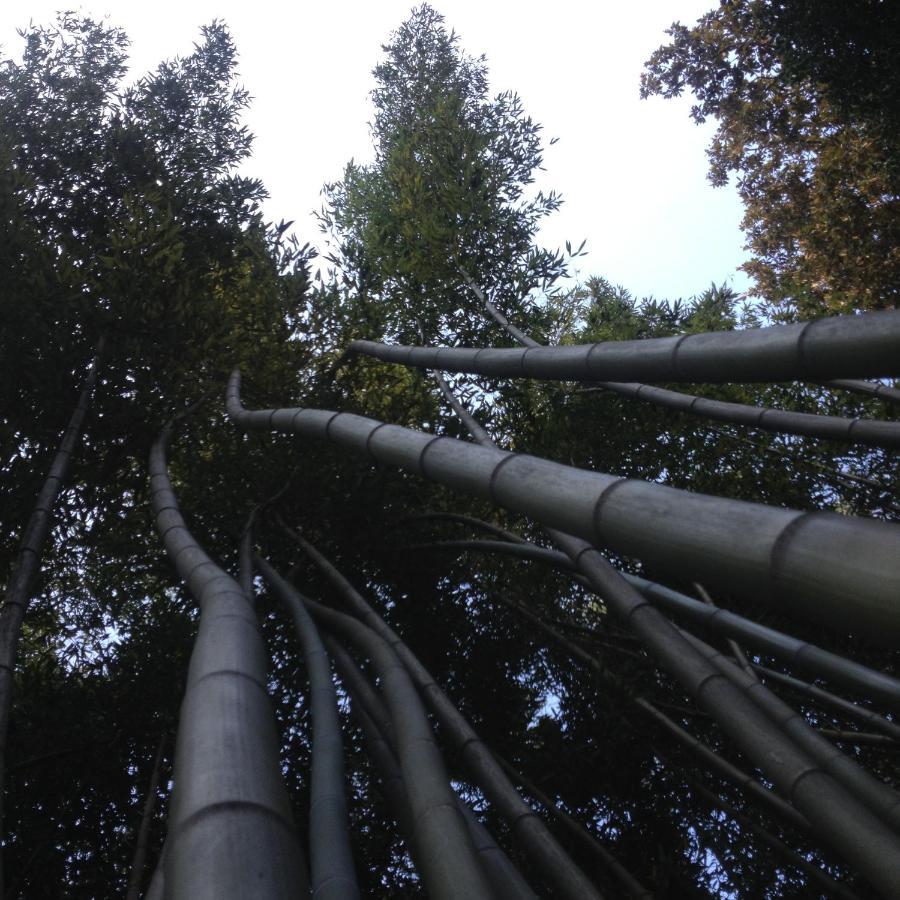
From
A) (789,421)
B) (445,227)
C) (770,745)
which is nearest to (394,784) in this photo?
(770,745)

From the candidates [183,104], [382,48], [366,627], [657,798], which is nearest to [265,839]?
[366,627]

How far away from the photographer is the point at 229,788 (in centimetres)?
137

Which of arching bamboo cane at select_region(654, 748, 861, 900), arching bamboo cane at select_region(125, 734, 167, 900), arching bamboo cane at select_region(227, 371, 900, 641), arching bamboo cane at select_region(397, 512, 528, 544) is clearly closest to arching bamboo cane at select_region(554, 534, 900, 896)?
arching bamboo cane at select_region(227, 371, 900, 641)

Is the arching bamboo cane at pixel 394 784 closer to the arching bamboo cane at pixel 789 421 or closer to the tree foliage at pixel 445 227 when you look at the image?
the arching bamboo cane at pixel 789 421

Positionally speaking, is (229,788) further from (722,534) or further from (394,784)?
(394,784)

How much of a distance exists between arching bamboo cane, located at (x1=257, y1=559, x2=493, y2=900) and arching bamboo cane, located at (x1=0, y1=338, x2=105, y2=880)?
127 centimetres

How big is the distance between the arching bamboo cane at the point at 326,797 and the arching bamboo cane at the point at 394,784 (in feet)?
0.71

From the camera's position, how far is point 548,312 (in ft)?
30.2

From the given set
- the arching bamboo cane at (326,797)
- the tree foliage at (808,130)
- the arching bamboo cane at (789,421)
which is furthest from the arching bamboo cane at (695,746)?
the tree foliage at (808,130)

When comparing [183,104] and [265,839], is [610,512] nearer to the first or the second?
[265,839]

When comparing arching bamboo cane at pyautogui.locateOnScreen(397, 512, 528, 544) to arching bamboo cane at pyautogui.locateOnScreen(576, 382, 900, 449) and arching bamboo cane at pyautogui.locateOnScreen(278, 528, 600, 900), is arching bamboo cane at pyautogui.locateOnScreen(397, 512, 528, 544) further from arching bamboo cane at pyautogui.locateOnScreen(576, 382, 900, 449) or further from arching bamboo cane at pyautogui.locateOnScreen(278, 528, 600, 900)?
arching bamboo cane at pyautogui.locateOnScreen(278, 528, 600, 900)

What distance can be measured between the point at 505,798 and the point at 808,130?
8414 millimetres

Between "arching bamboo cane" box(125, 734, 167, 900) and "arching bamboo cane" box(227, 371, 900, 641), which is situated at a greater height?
"arching bamboo cane" box(125, 734, 167, 900)

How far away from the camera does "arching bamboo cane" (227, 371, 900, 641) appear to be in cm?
113
